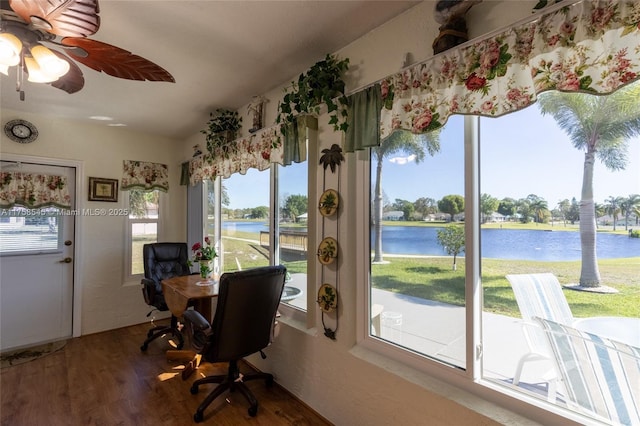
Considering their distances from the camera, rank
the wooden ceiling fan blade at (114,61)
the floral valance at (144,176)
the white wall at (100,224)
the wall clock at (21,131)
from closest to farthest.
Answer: the wooden ceiling fan blade at (114,61) → the wall clock at (21,131) → the white wall at (100,224) → the floral valance at (144,176)

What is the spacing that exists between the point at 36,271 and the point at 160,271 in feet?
3.97

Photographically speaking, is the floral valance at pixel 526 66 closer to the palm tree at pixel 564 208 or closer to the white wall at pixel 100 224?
the palm tree at pixel 564 208

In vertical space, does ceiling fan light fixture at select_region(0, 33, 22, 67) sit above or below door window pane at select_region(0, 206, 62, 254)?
above

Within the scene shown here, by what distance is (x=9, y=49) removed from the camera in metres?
1.18

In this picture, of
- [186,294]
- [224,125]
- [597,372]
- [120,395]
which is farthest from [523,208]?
[120,395]

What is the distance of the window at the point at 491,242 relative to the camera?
1156mm

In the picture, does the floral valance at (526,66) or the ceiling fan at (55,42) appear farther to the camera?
the ceiling fan at (55,42)

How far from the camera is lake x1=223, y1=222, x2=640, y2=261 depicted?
3.74 feet

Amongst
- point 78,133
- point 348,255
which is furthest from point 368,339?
point 78,133

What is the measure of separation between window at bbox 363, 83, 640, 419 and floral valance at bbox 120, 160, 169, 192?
3.18 meters

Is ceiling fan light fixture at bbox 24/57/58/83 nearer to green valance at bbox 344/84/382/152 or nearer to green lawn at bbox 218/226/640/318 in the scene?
green valance at bbox 344/84/382/152

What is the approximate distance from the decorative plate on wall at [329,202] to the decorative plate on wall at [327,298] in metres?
0.49

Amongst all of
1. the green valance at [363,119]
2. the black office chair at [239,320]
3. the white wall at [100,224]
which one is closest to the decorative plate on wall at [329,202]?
the green valance at [363,119]

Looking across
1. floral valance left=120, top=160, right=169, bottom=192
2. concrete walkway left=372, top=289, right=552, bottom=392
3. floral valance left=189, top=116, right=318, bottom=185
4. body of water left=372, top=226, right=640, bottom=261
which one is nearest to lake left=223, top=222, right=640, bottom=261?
body of water left=372, top=226, right=640, bottom=261
